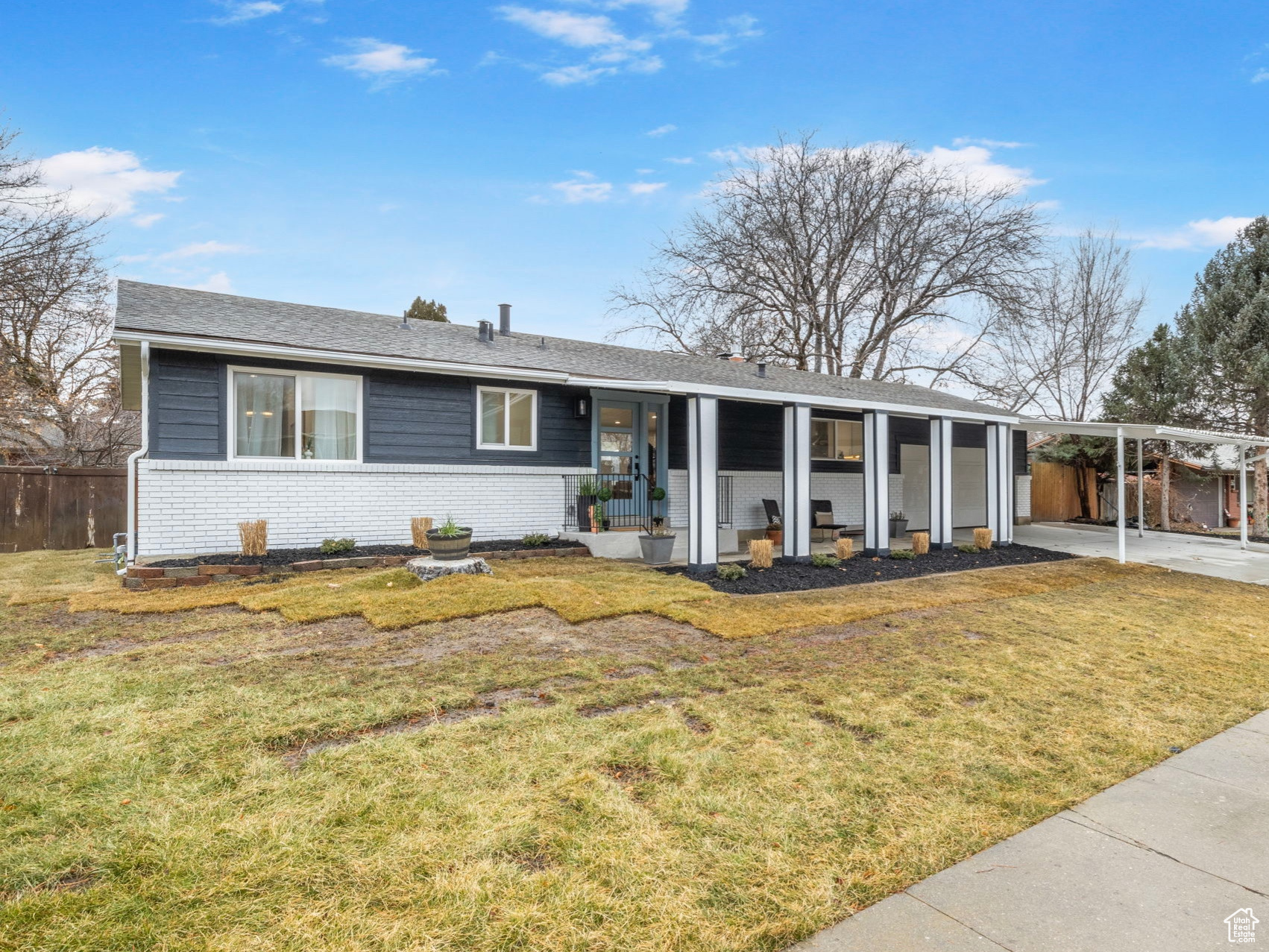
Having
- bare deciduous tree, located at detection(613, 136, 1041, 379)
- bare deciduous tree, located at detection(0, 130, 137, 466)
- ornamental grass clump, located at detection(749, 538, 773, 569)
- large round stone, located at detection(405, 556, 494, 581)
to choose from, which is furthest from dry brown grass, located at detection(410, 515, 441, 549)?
bare deciduous tree, located at detection(613, 136, 1041, 379)

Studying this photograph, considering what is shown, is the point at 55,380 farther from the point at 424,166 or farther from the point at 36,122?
the point at 424,166

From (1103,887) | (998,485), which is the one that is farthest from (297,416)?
(998,485)

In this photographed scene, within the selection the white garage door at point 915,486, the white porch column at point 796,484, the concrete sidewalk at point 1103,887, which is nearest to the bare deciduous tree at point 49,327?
the white porch column at point 796,484

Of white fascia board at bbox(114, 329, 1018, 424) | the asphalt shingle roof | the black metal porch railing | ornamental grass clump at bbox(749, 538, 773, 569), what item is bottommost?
ornamental grass clump at bbox(749, 538, 773, 569)

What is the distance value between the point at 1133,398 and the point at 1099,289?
7023 mm

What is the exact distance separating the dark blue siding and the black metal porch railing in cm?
56

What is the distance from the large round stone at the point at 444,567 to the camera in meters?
7.34

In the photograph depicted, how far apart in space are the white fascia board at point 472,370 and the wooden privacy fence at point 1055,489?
448 inches

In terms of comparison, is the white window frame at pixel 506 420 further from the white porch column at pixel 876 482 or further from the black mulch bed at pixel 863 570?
the white porch column at pixel 876 482

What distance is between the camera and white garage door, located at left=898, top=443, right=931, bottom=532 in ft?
53.5

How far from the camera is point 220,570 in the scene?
7516 mm

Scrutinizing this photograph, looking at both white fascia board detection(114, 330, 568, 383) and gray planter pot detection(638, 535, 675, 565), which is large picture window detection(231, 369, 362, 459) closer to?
white fascia board detection(114, 330, 568, 383)

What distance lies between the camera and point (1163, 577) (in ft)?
31.8

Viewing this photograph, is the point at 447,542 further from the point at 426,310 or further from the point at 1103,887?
the point at 426,310
